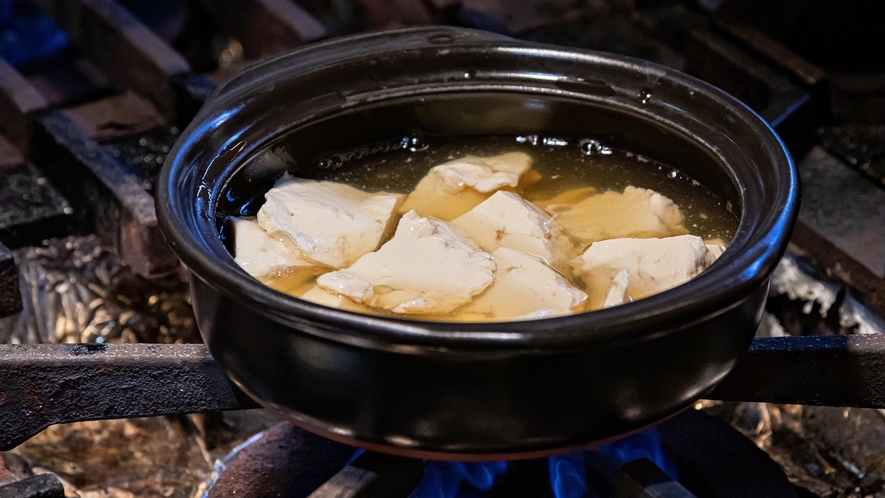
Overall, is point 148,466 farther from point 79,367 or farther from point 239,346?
point 239,346

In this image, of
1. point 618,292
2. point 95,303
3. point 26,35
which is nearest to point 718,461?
point 618,292

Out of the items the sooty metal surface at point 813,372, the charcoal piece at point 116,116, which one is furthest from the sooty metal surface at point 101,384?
the charcoal piece at point 116,116

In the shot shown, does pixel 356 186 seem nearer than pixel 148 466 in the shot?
Yes

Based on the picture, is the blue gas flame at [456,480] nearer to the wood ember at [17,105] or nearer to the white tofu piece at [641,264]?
the white tofu piece at [641,264]

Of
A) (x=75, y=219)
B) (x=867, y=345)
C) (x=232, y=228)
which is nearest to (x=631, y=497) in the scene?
(x=867, y=345)

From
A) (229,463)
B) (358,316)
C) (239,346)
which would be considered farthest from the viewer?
(229,463)

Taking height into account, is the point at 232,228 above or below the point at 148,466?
above

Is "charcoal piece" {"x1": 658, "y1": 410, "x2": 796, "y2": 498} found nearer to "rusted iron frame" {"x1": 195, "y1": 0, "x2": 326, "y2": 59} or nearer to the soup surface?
the soup surface

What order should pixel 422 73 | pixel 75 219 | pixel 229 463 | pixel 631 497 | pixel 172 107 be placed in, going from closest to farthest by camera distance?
pixel 631 497
pixel 422 73
pixel 229 463
pixel 75 219
pixel 172 107
